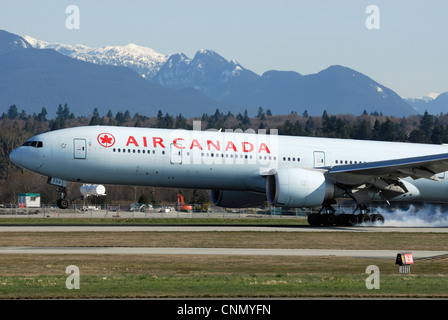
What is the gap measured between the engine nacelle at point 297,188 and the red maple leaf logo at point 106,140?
8994 mm

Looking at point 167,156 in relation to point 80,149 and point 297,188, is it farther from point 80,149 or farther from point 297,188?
point 297,188

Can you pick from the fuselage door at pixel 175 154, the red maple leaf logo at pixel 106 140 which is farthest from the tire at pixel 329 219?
the red maple leaf logo at pixel 106 140

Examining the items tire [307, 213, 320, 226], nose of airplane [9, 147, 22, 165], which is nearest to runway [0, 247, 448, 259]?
nose of airplane [9, 147, 22, 165]

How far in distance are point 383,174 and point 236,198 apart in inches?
378

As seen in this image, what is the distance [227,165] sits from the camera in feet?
136

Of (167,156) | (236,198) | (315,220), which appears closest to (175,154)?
(167,156)

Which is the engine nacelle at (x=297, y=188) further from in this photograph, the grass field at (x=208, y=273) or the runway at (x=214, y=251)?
the runway at (x=214, y=251)

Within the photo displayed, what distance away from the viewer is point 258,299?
54.7 feet

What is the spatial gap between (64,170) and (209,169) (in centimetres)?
806

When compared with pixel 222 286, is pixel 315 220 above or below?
above

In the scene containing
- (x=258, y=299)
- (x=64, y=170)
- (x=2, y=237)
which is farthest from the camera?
(x=64, y=170)

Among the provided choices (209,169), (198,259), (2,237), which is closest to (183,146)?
(209,169)
